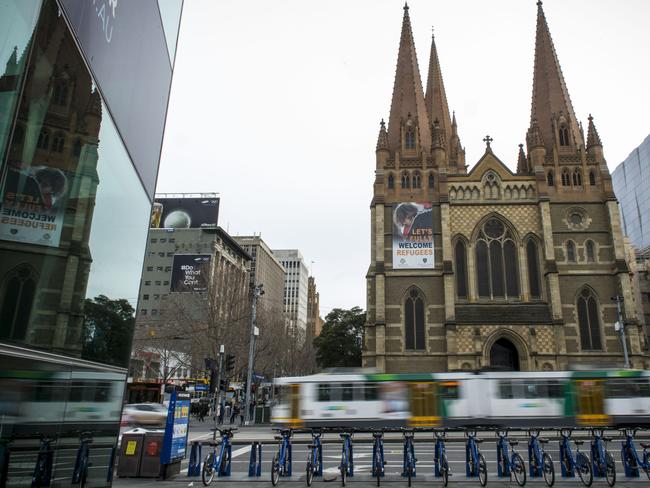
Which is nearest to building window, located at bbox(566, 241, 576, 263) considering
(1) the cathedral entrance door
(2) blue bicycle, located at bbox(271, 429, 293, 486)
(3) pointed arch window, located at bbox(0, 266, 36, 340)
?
(1) the cathedral entrance door

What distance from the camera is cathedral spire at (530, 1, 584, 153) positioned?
140 ft

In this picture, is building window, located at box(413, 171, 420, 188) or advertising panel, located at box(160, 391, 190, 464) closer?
advertising panel, located at box(160, 391, 190, 464)

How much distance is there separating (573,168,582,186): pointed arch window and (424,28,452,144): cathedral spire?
653 inches

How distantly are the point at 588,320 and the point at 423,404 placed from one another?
2084 centimetres

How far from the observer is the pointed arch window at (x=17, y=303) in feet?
8.68

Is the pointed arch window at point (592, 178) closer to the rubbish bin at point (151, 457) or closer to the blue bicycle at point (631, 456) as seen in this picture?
the blue bicycle at point (631, 456)

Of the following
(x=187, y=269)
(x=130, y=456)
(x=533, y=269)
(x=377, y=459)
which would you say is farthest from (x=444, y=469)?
(x=187, y=269)

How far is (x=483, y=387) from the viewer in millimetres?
22641

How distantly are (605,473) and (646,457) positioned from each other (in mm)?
861

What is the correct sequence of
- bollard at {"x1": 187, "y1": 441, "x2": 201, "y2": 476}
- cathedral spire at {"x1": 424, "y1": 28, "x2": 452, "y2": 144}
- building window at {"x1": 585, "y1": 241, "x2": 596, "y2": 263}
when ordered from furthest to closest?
1. cathedral spire at {"x1": 424, "y1": 28, "x2": 452, "y2": 144}
2. building window at {"x1": 585, "y1": 241, "x2": 596, "y2": 263}
3. bollard at {"x1": 187, "y1": 441, "x2": 201, "y2": 476}

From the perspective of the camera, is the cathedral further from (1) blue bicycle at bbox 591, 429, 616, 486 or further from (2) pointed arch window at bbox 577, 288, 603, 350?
(1) blue bicycle at bbox 591, 429, 616, 486

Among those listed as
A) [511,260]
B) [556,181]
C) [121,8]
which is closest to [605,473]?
[121,8]

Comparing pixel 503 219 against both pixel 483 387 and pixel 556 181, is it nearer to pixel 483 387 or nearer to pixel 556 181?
pixel 556 181

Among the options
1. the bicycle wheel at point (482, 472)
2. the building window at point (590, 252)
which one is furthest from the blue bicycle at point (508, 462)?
the building window at point (590, 252)
